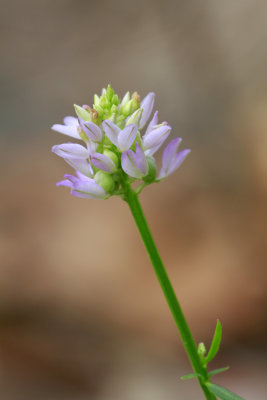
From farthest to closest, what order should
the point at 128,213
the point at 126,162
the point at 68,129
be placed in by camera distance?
the point at 128,213
the point at 68,129
the point at 126,162

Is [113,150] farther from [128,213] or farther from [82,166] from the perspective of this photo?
[128,213]

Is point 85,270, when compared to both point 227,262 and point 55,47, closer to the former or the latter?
point 227,262

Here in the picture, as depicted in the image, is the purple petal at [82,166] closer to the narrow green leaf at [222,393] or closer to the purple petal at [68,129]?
the purple petal at [68,129]

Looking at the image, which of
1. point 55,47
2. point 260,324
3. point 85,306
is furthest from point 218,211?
point 55,47

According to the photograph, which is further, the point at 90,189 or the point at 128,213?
the point at 128,213

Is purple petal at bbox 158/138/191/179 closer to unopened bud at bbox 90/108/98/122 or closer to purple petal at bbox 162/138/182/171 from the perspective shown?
purple petal at bbox 162/138/182/171

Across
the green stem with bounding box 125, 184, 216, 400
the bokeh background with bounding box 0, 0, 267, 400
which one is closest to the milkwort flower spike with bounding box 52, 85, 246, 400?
the green stem with bounding box 125, 184, 216, 400

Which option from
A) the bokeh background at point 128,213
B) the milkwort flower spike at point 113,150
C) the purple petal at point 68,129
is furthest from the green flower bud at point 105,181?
the bokeh background at point 128,213

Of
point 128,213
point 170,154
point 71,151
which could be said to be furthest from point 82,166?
point 128,213
